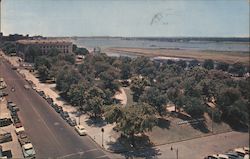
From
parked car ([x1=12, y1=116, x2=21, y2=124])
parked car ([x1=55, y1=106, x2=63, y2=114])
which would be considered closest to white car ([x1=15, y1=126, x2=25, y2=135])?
parked car ([x1=12, y1=116, x2=21, y2=124])

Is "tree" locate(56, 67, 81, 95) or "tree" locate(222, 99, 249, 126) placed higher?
"tree" locate(56, 67, 81, 95)

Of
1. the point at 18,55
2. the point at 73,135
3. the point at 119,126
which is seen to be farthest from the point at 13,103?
the point at 18,55

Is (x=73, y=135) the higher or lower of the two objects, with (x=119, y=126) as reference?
lower

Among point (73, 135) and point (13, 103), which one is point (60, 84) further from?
point (73, 135)

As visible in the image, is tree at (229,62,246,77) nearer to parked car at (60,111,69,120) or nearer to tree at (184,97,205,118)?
tree at (184,97,205,118)

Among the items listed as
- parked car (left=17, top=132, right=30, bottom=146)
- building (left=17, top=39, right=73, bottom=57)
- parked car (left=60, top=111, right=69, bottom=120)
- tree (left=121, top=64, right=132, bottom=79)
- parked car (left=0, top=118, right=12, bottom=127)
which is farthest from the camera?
building (left=17, top=39, right=73, bottom=57)

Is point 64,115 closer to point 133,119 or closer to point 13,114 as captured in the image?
point 13,114

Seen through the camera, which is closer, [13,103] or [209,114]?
[209,114]
